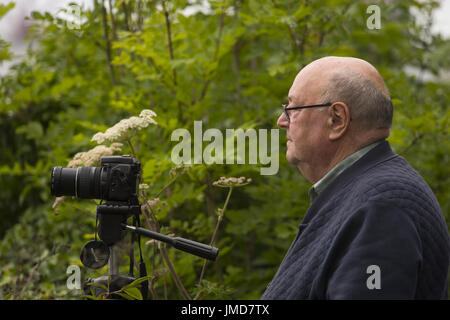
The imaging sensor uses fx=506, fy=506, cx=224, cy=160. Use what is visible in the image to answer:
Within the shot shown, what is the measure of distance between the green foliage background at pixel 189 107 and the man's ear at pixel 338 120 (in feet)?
3.21

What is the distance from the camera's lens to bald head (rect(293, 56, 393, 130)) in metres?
1.55

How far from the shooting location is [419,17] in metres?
4.37

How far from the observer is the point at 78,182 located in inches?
68.7

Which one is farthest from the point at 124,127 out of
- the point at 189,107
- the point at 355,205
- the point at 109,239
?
the point at 355,205

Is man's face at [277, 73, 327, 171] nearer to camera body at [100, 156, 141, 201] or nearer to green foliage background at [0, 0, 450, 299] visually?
camera body at [100, 156, 141, 201]

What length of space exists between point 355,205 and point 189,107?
1582 mm

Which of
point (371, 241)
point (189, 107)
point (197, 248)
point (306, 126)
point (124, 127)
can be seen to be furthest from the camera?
point (189, 107)

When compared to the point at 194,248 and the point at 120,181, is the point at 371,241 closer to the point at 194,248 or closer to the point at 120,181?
the point at 194,248

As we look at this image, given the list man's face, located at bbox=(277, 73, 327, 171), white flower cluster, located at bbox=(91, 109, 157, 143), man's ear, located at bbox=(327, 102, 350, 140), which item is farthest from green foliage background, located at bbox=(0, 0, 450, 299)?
man's ear, located at bbox=(327, 102, 350, 140)

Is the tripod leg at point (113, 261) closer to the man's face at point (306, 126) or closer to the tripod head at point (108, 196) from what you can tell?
the tripod head at point (108, 196)

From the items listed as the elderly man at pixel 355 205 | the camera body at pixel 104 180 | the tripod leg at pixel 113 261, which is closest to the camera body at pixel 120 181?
the camera body at pixel 104 180

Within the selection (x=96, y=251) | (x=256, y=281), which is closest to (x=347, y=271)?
(x=96, y=251)

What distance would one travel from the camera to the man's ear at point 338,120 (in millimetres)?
1558
